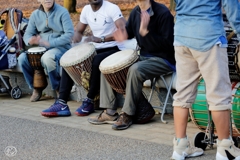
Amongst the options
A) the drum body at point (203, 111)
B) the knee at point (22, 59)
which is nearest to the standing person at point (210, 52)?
the drum body at point (203, 111)

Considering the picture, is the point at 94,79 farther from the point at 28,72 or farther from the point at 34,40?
the point at 28,72

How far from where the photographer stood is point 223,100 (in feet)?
14.3

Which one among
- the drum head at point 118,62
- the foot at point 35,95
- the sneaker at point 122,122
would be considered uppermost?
the drum head at point 118,62

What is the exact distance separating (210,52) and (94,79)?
2.32m

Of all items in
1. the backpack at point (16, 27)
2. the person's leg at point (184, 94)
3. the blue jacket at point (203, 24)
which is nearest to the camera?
the blue jacket at point (203, 24)

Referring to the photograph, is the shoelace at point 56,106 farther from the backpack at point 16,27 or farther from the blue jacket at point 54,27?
the backpack at point 16,27

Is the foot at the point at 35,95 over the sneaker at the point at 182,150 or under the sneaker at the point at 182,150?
under

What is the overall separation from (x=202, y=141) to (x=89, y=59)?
222 centimetres

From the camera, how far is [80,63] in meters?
6.62

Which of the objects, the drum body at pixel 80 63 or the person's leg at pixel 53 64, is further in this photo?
the person's leg at pixel 53 64

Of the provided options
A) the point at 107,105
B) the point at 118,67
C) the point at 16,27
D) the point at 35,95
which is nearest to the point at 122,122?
the point at 107,105

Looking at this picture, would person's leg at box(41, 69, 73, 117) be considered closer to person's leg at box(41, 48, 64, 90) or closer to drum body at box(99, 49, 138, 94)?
person's leg at box(41, 48, 64, 90)

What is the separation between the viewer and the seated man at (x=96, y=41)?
654 centimetres

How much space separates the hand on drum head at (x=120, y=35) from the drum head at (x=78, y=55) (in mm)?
321
